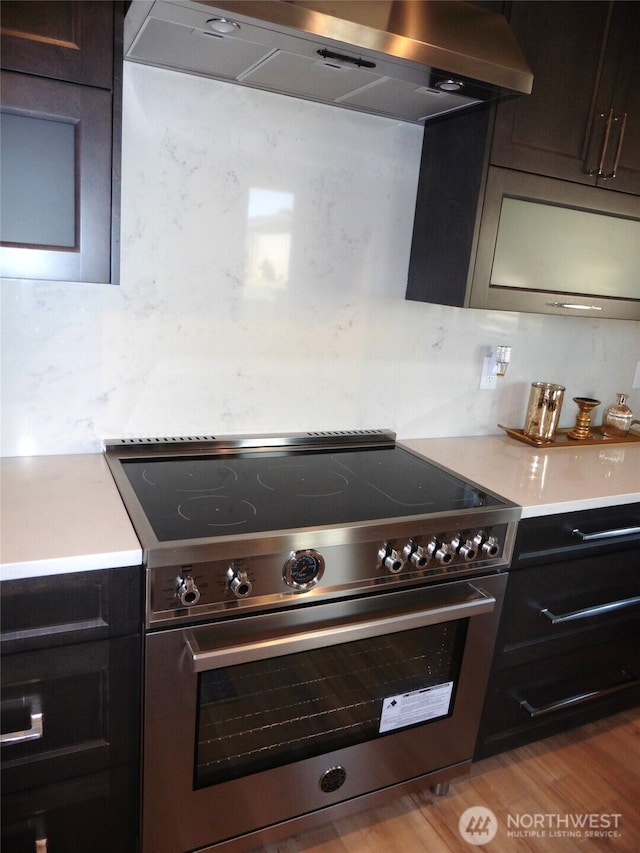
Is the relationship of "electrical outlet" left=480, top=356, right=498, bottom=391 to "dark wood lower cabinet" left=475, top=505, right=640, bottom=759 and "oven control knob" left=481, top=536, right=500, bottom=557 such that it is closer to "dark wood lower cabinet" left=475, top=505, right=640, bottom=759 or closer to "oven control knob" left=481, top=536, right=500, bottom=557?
"dark wood lower cabinet" left=475, top=505, right=640, bottom=759

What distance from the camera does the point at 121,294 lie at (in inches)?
65.8

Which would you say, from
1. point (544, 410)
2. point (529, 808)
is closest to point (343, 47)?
point (544, 410)

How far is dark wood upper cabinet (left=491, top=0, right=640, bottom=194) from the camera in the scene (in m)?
1.67

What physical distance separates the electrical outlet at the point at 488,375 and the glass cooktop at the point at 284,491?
1.54 feet

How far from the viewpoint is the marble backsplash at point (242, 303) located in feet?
5.33

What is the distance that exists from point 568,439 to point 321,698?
4.57 feet

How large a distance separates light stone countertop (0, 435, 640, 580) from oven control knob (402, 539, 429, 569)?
322 mm

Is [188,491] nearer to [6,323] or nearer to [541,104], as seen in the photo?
[6,323]

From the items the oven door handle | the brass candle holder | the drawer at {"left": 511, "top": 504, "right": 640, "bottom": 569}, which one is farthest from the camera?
the brass candle holder

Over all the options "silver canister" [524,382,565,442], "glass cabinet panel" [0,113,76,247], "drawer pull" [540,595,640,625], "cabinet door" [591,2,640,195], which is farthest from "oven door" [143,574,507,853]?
"cabinet door" [591,2,640,195]

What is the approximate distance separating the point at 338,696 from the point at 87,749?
1.87ft

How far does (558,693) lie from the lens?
6.54ft

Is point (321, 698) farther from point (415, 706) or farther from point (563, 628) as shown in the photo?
point (563, 628)

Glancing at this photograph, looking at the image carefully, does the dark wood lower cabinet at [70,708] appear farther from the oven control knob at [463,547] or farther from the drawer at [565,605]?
the drawer at [565,605]
